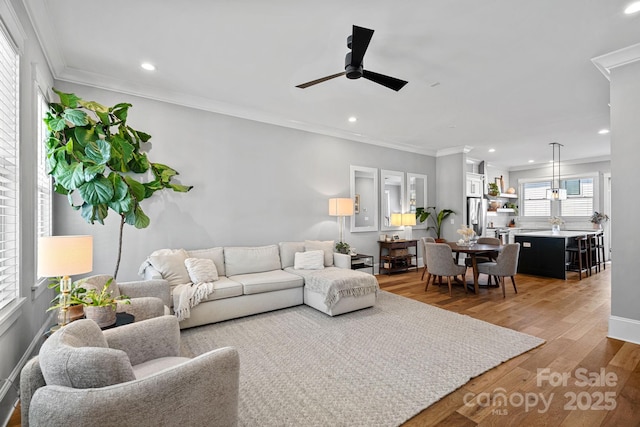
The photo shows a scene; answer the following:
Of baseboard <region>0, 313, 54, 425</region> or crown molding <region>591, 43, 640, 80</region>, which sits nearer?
baseboard <region>0, 313, 54, 425</region>

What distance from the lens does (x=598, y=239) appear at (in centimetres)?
712

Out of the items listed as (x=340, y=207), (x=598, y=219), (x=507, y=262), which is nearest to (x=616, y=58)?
(x=507, y=262)

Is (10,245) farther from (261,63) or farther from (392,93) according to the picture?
(392,93)

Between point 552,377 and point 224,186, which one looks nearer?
point 552,377

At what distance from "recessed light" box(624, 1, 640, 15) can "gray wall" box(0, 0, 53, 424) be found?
4.44 metres

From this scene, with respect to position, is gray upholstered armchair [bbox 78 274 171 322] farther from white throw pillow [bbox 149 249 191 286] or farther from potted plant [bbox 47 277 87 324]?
white throw pillow [bbox 149 249 191 286]

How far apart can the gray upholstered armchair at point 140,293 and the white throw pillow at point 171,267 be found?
0.45m

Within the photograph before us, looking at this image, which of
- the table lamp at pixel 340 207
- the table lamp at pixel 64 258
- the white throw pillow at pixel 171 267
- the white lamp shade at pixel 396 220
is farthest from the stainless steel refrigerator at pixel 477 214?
the table lamp at pixel 64 258

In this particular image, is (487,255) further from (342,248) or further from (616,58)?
(616,58)

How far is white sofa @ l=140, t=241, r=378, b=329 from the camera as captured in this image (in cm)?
354

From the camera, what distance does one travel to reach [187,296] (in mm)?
3311

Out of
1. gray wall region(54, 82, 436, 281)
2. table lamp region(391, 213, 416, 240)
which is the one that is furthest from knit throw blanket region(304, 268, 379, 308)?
table lamp region(391, 213, 416, 240)

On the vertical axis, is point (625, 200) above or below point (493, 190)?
below

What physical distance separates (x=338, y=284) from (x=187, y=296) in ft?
5.72
